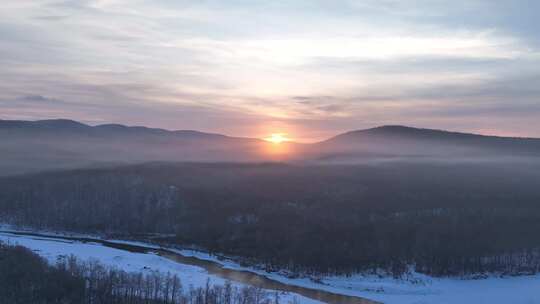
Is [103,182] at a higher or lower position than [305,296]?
higher

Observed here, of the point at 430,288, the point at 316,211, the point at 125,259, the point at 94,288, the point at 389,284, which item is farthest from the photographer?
the point at 316,211

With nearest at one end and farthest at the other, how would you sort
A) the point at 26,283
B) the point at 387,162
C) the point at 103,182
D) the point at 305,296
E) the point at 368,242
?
the point at 26,283
the point at 305,296
the point at 368,242
the point at 103,182
the point at 387,162

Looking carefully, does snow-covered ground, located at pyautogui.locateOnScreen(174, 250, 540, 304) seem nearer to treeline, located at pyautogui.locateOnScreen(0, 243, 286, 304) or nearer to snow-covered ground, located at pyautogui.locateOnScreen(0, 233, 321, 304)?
snow-covered ground, located at pyautogui.locateOnScreen(0, 233, 321, 304)

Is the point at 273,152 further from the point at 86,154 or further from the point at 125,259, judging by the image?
the point at 125,259

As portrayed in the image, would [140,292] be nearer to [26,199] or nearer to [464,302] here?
A: [464,302]

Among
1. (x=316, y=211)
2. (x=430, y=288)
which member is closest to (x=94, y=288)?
(x=430, y=288)

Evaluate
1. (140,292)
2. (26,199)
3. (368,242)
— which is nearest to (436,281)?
(368,242)
